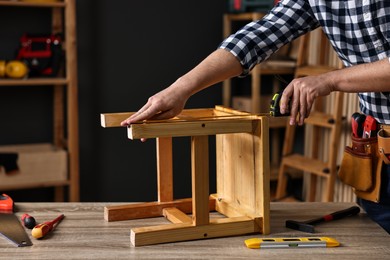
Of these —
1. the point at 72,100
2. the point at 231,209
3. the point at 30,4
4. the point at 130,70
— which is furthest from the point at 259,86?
the point at 231,209

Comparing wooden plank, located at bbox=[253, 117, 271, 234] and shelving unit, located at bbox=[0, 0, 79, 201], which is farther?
shelving unit, located at bbox=[0, 0, 79, 201]

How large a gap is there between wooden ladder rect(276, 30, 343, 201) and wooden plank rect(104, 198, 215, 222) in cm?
203

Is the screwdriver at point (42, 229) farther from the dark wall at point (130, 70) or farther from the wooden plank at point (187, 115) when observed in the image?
the dark wall at point (130, 70)

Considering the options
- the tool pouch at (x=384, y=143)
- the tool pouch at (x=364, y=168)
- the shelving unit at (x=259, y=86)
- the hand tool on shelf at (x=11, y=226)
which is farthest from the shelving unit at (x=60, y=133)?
the tool pouch at (x=384, y=143)

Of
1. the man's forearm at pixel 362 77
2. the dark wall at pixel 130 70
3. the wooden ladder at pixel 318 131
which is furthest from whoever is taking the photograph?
the dark wall at pixel 130 70

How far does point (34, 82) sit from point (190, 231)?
245cm

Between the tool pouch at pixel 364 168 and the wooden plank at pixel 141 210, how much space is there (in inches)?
19.0

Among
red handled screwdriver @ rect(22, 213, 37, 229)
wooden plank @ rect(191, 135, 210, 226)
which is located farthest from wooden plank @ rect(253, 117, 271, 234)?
red handled screwdriver @ rect(22, 213, 37, 229)

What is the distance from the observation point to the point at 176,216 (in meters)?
1.76

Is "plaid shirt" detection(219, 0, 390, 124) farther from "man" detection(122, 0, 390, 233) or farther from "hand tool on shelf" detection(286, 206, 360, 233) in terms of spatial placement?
"hand tool on shelf" detection(286, 206, 360, 233)

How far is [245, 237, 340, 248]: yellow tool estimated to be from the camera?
1.56 meters

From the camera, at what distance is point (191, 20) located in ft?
14.6

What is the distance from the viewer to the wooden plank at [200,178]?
1.64 metres

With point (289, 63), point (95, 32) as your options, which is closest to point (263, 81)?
point (289, 63)
